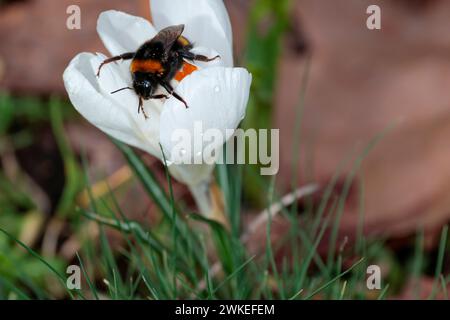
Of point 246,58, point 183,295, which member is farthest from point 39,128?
point 183,295

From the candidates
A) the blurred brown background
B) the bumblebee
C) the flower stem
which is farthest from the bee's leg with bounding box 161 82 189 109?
the blurred brown background

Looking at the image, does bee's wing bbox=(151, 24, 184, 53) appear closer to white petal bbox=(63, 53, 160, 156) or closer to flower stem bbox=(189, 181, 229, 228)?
white petal bbox=(63, 53, 160, 156)

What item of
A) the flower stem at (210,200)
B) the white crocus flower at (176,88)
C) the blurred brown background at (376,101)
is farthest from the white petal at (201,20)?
the blurred brown background at (376,101)

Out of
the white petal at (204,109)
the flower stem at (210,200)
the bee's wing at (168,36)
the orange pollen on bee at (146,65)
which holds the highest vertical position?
the bee's wing at (168,36)

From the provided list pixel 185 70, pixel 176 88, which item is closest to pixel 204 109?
pixel 176 88

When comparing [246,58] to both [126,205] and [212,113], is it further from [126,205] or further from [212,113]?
[212,113]

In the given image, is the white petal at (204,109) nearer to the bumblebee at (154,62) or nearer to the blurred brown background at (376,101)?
the bumblebee at (154,62)

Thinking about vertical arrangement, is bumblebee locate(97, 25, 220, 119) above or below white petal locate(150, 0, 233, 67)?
below
